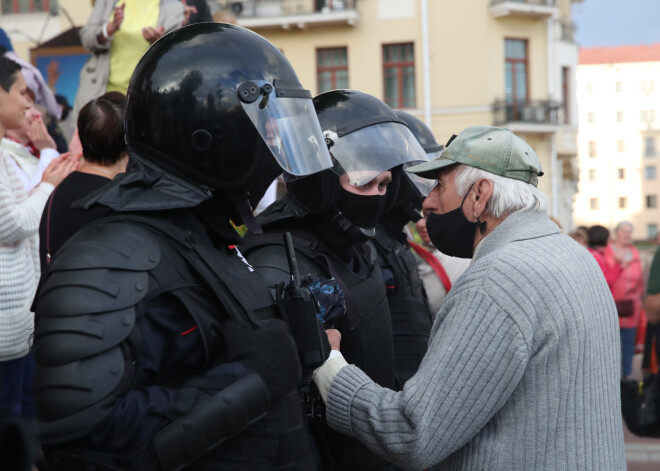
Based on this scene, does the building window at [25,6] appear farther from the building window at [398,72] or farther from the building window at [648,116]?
the building window at [648,116]

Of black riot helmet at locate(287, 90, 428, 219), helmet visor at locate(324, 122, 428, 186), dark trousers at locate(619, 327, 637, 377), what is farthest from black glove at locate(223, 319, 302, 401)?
dark trousers at locate(619, 327, 637, 377)

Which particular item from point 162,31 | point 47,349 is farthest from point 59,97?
point 47,349

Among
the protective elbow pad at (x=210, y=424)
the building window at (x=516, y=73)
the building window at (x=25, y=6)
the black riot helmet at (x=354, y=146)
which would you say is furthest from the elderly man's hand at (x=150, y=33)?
the building window at (x=25, y=6)

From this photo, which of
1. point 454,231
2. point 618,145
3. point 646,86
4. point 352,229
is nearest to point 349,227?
point 352,229

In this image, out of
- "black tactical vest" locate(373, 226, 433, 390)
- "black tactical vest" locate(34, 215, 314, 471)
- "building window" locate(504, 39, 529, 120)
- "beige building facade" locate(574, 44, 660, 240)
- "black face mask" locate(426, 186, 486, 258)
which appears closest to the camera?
"black tactical vest" locate(34, 215, 314, 471)

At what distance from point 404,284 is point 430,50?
65.9 feet

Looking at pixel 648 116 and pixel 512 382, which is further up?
pixel 648 116

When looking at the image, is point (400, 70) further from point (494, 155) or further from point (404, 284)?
point (494, 155)

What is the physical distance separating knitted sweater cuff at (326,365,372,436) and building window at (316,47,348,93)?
848 inches

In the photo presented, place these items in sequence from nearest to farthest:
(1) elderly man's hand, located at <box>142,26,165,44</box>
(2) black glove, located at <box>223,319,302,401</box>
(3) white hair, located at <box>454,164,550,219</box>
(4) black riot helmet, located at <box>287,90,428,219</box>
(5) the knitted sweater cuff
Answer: (2) black glove, located at <box>223,319,302,401</box>
(5) the knitted sweater cuff
(3) white hair, located at <box>454,164,550,219</box>
(4) black riot helmet, located at <box>287,90,428,219</box>
(1) elderly man's hand, located at <box>142,26,165,44</box>

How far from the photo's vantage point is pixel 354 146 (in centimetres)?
316

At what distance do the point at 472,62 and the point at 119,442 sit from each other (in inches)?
872

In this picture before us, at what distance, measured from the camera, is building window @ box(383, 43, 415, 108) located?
914 inches

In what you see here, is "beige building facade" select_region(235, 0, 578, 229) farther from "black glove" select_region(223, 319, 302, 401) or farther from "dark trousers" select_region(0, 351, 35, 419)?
"black glove" select_region(223, 319, 302, 401)
